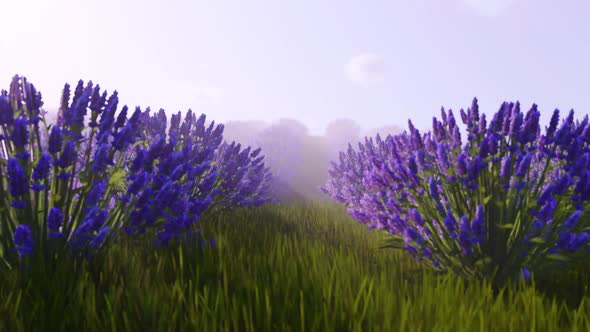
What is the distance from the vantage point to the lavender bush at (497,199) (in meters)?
2.37

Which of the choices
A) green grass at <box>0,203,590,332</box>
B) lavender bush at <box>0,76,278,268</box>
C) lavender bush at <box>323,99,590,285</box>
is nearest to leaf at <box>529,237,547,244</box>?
lavender bush at <box>323,99,590,285</box>

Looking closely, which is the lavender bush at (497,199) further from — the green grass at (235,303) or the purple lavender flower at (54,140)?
the purple lavender flower at (54,140)

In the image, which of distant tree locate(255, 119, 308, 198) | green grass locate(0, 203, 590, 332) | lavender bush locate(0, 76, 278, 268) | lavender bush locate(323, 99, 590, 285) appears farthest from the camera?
distant tree locate(255, 119, 308, 198)

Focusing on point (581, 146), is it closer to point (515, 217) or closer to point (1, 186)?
point (515, 217)

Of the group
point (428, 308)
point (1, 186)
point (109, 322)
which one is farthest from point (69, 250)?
point (428, 308)

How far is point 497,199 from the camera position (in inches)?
100

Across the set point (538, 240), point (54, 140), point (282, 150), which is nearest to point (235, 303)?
point (54, 140)

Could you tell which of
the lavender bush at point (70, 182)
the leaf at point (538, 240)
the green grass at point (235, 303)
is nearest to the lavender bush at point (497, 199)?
the leaf at point (538, 240)

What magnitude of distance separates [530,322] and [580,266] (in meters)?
1.44

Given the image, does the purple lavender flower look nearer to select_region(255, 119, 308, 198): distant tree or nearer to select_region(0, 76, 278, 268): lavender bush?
select_region(0, 76, 278, 268): lavender bush

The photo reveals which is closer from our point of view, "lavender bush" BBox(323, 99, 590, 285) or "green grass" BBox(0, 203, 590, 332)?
"green grass" BBox(0, 203, 590, 332)

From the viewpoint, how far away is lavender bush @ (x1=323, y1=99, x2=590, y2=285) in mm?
2367

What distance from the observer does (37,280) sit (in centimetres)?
173

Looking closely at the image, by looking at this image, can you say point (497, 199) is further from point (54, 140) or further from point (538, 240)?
point (54, 140)
